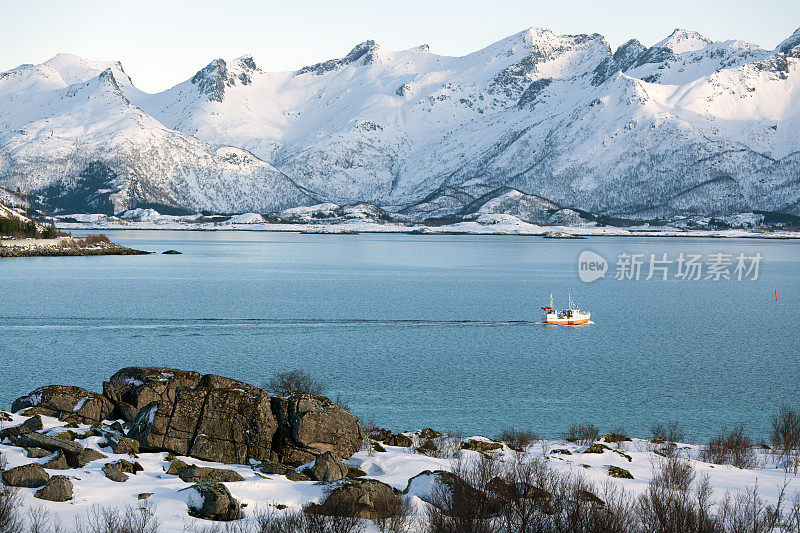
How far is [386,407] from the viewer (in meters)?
34.9

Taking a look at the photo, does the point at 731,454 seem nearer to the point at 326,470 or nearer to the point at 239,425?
the point at 326,470

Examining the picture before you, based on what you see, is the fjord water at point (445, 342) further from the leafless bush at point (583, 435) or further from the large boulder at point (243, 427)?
the large boulder at point (243, 427)

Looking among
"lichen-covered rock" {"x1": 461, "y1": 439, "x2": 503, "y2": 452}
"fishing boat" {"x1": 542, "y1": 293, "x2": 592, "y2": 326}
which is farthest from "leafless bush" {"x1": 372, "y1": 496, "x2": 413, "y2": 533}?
"fishing boat" {"x1": 542, "y1": 293, "x2": 592, "y2": 326}

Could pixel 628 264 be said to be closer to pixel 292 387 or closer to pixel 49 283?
pixel 49 283

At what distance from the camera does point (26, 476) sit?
15.4 metres

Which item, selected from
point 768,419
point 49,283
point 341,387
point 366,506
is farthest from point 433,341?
point 49,283

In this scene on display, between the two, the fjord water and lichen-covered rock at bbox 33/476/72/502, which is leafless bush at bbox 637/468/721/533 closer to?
lichen-covered rock at bbox 33/476/72/502

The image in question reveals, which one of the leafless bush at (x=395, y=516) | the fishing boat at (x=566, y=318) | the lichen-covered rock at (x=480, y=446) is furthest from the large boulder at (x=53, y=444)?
the fishing boat at (x=566, y=318)

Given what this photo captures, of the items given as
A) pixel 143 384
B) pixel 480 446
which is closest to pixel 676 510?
pixel 480 446

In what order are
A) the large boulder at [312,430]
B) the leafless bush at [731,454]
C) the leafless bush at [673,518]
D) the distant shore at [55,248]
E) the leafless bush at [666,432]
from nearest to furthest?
the leafless bush at [673,518] < the large boulder at [312,430] < the leafless bush at [731,454] < the leafless bush at [666,432] < the distant shore at [55,248]

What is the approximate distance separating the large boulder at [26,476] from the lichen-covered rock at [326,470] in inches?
218

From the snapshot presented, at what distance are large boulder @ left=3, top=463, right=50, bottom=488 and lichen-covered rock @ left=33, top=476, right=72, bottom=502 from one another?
49 centimetres

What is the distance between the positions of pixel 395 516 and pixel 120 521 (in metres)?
4.92

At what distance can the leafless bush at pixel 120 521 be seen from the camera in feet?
43.4
